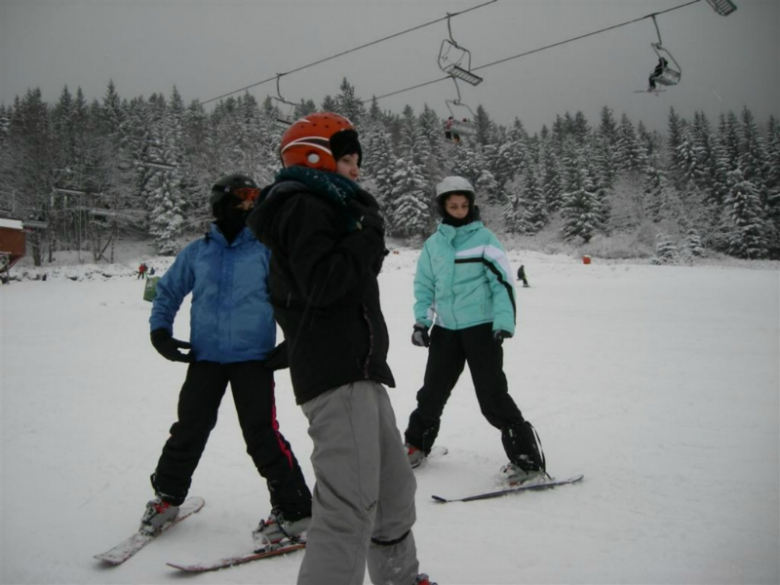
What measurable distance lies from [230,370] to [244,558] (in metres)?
0.92

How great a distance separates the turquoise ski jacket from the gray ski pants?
1.58 metres

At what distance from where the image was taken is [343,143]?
1859mm

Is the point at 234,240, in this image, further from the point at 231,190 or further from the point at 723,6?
the point at 723,6

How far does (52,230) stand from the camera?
128ft

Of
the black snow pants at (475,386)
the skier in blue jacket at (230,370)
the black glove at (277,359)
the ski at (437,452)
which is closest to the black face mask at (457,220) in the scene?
Answer: the black snow pants at (475,386)

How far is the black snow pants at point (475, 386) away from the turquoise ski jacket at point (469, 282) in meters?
0.11

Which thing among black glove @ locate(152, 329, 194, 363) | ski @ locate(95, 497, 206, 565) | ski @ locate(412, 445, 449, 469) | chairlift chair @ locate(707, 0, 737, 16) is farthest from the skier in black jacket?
chairlift chair @ locate(707, 0, 737, 16)

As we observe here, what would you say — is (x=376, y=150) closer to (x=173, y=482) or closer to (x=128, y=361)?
(x=128, y=361)

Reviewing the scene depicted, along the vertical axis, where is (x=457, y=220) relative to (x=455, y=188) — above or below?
below

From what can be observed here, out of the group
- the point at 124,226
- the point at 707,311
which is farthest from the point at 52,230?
the point at 707,311

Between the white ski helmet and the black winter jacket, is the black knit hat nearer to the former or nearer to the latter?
the black winter jacket

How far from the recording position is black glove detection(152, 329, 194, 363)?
2.62 meters

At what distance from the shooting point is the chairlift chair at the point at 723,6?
16.2 ft

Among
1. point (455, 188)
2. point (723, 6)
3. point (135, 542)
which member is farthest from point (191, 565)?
point (723, 6)
